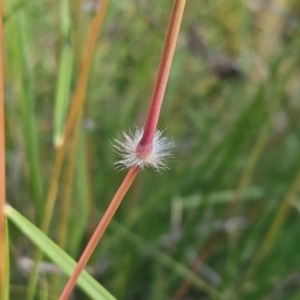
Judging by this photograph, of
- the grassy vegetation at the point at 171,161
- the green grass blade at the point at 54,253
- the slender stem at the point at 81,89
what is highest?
the grassy vegetation at the point at 171,161

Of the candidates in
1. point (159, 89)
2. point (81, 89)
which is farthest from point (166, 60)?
point (81, 89)

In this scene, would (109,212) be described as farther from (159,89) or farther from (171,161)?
(171,161)

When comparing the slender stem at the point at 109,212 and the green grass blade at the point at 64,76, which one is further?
the green grass blade at the point at 64,76

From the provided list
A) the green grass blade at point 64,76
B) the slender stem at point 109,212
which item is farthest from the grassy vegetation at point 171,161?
the slender stem at point 109,212

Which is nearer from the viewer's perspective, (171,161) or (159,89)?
(159,89)

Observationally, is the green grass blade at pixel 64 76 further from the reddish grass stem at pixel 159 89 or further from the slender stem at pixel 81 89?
the reddish grass stem at pixel 159 89

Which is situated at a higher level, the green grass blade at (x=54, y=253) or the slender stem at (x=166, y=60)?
the slender stem at (x=166, y=60)

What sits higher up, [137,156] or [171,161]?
[171,161]

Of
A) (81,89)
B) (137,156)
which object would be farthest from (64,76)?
(137,156)

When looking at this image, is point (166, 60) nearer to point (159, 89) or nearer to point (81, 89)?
point (159, 89)
